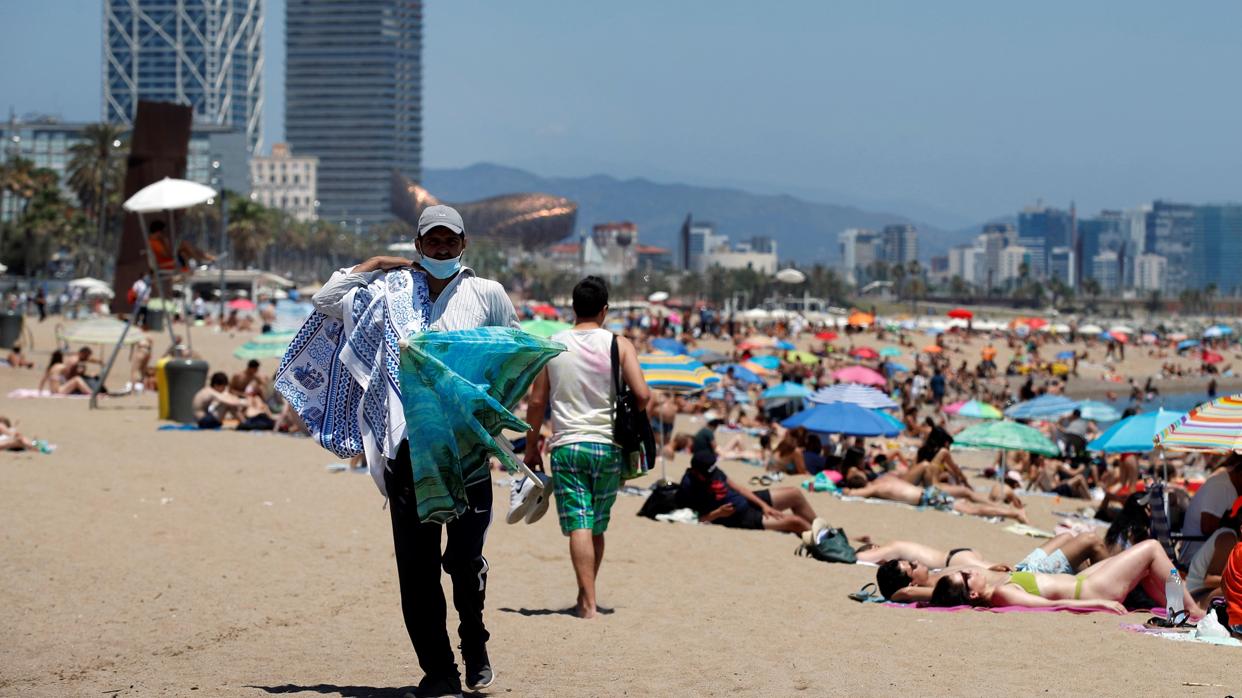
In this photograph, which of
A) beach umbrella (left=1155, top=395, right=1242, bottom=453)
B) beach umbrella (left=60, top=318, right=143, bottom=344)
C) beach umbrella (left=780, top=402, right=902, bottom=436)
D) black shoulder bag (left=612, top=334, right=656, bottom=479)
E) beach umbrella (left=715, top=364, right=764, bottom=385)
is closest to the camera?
black shoulder bag (left=612, top=334, right=656, bottom=479)

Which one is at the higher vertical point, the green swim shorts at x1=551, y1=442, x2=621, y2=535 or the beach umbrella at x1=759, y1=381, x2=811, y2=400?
the green swim shorts at x1=551, y1=442, x2=621, y2=535

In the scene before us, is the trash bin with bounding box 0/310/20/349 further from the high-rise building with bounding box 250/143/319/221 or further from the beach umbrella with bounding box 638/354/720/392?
the high-rise building with bounding box 250/143/319/221

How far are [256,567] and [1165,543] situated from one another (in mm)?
4478

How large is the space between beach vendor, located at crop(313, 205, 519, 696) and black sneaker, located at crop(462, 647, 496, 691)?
57 mm

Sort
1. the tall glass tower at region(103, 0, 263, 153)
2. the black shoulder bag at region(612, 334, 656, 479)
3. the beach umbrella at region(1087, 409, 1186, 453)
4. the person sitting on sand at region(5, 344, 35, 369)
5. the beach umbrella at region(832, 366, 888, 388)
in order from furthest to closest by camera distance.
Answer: the tall glass tower at region(103, 0, 263, 153) < the beach umbrella at region(832, 366, 888, 388) < the person sitting on sand at region(5, 344, 35, 369) < the beach umbrella at region(1087, 409, 1186, 453) < the black shoulder bag at region(612, 334, 656, 479)

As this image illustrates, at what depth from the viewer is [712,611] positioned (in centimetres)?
593

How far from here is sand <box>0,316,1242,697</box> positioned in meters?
4.49

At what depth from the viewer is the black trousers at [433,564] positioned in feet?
13.0

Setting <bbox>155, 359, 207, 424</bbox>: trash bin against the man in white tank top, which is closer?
the man in white tank top

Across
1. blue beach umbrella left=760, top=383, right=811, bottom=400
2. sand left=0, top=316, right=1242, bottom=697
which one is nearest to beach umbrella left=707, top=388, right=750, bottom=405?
blue beach umbrella left=760, top=383, right=811, bottom=400

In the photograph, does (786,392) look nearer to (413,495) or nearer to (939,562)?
(939,562)

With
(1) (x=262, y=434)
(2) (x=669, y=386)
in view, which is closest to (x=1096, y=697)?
(2) (x=669, y=386)

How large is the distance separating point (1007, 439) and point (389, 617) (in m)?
8.20

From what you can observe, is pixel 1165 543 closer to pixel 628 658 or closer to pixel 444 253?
pixel 628 658
